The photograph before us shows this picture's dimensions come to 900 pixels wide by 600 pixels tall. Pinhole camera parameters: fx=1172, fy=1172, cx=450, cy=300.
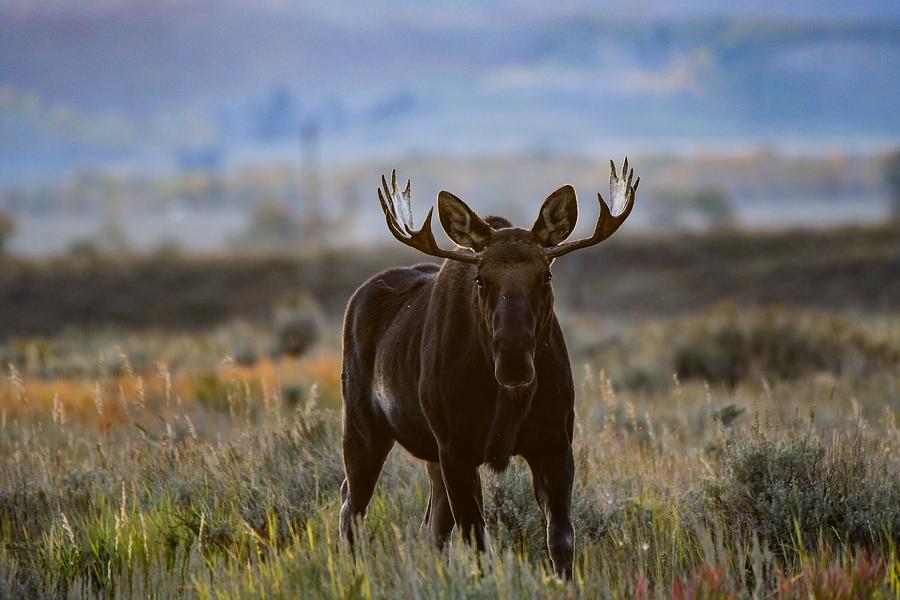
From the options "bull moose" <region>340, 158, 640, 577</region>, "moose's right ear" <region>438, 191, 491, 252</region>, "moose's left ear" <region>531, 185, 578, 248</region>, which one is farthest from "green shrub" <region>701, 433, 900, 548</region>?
"moose's right ear" <region>438, 191, 491, 252</region>

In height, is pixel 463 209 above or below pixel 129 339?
above

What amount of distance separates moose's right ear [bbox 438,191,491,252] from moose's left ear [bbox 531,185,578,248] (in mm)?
252

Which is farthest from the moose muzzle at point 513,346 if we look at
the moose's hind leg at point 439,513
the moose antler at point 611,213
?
the moose's hind leg at point 439,513

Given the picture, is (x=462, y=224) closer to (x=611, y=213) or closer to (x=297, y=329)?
(x=611, y=213)

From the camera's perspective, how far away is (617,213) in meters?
5.97

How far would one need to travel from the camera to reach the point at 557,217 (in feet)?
18.7

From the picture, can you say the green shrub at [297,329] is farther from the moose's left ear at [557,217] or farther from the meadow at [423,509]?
the moose's left ear at [557,217]

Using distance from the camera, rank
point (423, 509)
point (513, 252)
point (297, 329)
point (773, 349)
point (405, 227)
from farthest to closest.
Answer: point (297, 329) → point (773, 349) → point (423, 509) → point (405, 227) → point (513, 252)

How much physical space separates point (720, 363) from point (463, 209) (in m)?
11.2

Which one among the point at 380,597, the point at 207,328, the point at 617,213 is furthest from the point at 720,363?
the point at 207,328

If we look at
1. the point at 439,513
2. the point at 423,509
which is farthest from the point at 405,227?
the point at 423,509

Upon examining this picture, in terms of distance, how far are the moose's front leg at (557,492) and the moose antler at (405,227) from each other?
0.98 m

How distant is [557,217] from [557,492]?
1320 millimetres

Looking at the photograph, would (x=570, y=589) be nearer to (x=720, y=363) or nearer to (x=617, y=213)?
(x=617, y=213)
